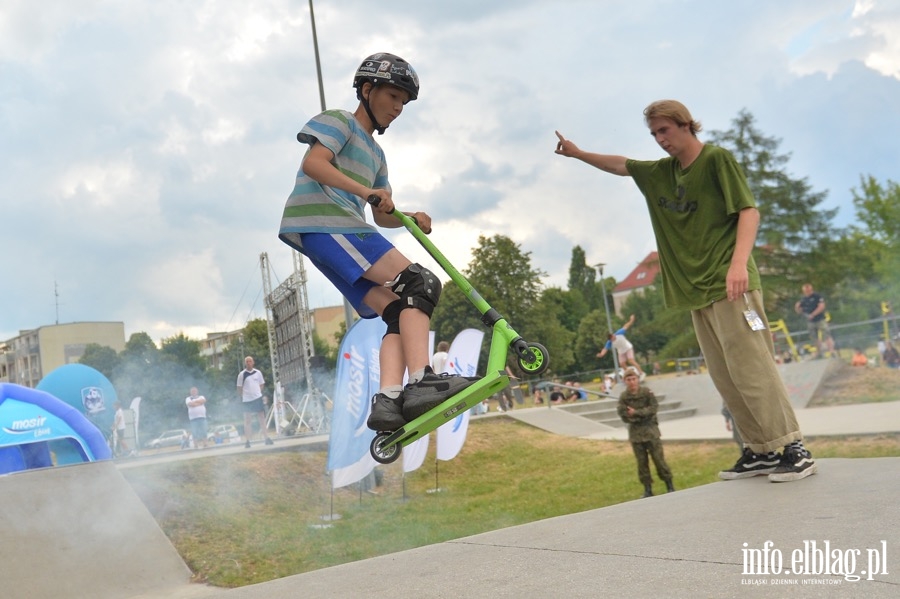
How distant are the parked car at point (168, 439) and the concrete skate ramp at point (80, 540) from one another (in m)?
12.0

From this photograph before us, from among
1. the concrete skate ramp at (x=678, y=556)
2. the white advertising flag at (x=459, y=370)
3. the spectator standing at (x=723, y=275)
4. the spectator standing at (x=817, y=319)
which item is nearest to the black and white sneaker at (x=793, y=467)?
the spectator standing at (x=723, y=275)

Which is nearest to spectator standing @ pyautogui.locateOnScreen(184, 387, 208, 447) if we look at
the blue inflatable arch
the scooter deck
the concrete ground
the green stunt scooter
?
the blue inflatable arch

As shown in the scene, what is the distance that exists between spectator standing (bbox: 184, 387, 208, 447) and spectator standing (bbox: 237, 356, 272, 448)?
1.91 m

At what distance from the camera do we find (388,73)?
3777 mm

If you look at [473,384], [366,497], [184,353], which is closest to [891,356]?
[366,497]

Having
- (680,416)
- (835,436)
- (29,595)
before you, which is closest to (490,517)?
(835,436)

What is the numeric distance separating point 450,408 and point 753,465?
2.62 metres

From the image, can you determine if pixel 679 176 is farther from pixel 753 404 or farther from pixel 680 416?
pixel 680 416

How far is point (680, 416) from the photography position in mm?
22547

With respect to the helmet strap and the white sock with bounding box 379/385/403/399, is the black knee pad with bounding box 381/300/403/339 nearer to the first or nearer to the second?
the white sock with bounding box 379/385/403/399

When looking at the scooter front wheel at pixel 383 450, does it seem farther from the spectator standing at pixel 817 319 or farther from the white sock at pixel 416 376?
the spectator standing at pixel 817 319

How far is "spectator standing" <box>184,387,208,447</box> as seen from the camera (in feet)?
52.6

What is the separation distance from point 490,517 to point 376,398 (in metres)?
7.20

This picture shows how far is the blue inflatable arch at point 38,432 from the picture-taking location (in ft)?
28.0
